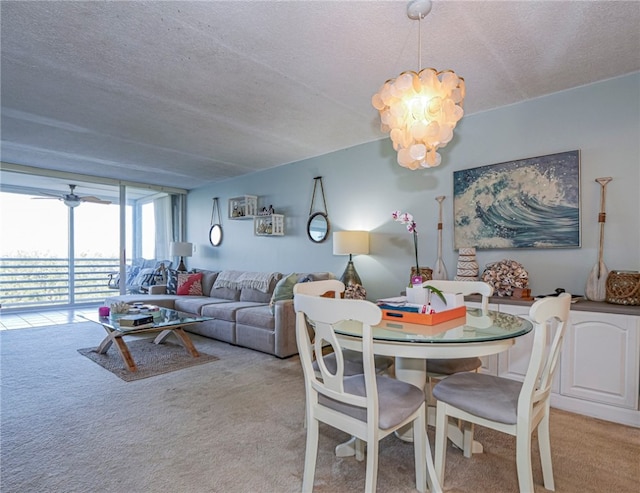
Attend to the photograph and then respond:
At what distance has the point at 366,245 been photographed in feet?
12.6

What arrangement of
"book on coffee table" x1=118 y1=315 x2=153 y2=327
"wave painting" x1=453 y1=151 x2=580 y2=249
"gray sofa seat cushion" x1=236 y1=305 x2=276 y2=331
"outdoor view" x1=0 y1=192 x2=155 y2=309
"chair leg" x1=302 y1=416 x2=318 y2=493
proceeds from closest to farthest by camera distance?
1. "chair leg" x1=302 y1=416 x2=318 y2=493
2. "wave painting" x1=453 y1=151 x2=580 y2=249
3. "book on coffee table" x1=118 y1=315 x2=153 y2=327
4. "gray sofa seat cushion" x1=236 y1=305 x2=276 y2=331
5. "outdoor view" x1=0 y1=192 x2=155 y2=309

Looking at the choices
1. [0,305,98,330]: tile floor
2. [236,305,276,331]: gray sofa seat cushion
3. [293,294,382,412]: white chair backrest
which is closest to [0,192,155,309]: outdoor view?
[0,305,98,330]: tile floor

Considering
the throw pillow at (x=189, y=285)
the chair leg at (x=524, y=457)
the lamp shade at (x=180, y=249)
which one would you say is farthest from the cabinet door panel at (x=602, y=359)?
the lamp shade at (x=180, y=249)

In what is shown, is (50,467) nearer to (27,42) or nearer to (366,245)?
(27,42)

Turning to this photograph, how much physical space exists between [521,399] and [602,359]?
136 cm

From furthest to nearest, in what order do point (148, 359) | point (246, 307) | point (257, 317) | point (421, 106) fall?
point (246, 307)
point (257, 317)
point (148, 359)
point (421, 106)

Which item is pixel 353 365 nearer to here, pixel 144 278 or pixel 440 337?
pixel 440 337

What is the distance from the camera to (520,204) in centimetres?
291

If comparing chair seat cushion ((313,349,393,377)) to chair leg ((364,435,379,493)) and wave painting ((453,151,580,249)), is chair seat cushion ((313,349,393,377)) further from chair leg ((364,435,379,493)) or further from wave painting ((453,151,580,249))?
wave painting ((453,151,580,249))

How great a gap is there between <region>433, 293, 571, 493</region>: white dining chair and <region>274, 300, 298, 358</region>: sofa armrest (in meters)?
2.06

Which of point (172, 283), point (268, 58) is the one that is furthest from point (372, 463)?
point (172, 283)

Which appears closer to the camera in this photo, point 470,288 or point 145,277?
point 470,288

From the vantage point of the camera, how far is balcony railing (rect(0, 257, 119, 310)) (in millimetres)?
6453

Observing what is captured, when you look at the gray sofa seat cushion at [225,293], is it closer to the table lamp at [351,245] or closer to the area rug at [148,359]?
the area rug at [148,359]
